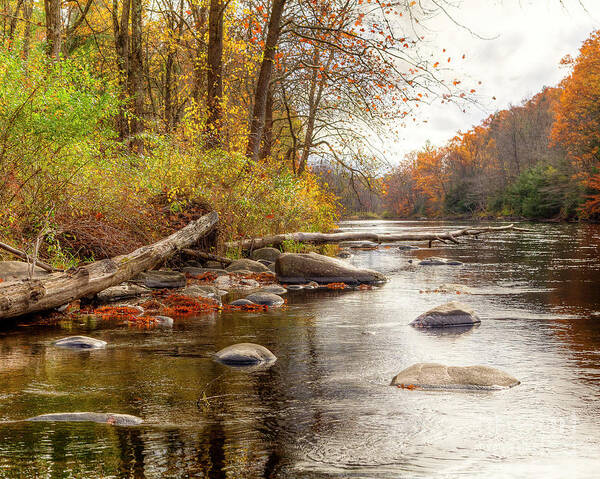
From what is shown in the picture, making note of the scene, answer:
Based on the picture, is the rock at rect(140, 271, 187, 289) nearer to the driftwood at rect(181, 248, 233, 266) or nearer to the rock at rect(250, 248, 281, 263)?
the driftwood at rect(181, 248, 233, 266)

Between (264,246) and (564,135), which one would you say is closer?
(264,246)

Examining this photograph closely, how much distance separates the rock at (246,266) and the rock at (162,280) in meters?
2.21

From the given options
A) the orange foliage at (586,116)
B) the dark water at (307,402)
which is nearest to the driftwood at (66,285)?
the dark water at (307,402)

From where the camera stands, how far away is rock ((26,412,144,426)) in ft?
14.2

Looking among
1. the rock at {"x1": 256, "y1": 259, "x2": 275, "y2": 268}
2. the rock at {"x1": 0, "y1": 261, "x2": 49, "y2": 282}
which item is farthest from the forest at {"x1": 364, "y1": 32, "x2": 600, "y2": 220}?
the rock at {"x1": 0, "y1": 261, "x2": 49, "y2": 282}

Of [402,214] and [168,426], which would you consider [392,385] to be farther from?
[402,214]

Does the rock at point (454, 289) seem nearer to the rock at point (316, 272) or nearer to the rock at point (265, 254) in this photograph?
the rock at point (316, 272)

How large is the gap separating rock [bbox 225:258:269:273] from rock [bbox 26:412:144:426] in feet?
32.7

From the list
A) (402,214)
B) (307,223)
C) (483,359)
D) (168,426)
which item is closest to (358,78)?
(307,223)

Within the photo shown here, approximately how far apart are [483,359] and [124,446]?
12.9 feet

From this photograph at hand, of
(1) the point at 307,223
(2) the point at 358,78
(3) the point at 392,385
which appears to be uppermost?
(2) the point at 358,78

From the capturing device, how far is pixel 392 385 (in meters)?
5.48

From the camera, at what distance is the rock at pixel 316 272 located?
44.7 feet

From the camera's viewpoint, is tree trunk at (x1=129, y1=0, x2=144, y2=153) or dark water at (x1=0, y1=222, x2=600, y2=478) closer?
dark water at (x1=0, y1=222, x2=600, y2=478)
